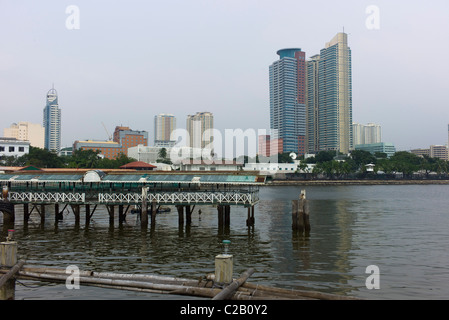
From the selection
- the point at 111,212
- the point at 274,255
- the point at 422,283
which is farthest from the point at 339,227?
the point at 111,212

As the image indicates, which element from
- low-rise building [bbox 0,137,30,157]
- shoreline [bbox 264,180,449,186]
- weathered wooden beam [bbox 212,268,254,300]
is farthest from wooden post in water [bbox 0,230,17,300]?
shoreline [bbox 264,180,449,186]

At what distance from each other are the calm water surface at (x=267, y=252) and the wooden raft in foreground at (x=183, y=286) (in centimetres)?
407

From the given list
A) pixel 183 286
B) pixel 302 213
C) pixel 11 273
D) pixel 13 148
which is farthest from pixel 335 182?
pixel 11 273

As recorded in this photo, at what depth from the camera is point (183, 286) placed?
13.6 metres

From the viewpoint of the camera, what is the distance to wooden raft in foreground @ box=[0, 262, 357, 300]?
1269 centimetres

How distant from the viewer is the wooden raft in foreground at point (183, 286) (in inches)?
500

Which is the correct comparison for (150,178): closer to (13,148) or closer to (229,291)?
(229,291)

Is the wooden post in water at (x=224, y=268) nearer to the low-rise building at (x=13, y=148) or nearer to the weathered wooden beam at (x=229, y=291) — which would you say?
the weathered wooden beam at (x=229, y=291)

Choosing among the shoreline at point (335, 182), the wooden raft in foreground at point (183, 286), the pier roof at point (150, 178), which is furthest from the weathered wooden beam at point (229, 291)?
the shoreline at point (335, 182)

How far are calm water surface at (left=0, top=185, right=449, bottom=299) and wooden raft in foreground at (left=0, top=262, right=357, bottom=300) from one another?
407 centimetres

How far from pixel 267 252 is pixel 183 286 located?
1713 centimetres

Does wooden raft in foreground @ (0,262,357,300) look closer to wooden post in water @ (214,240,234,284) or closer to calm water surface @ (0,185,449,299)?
wooden post in water @ (214,240,234,284)
